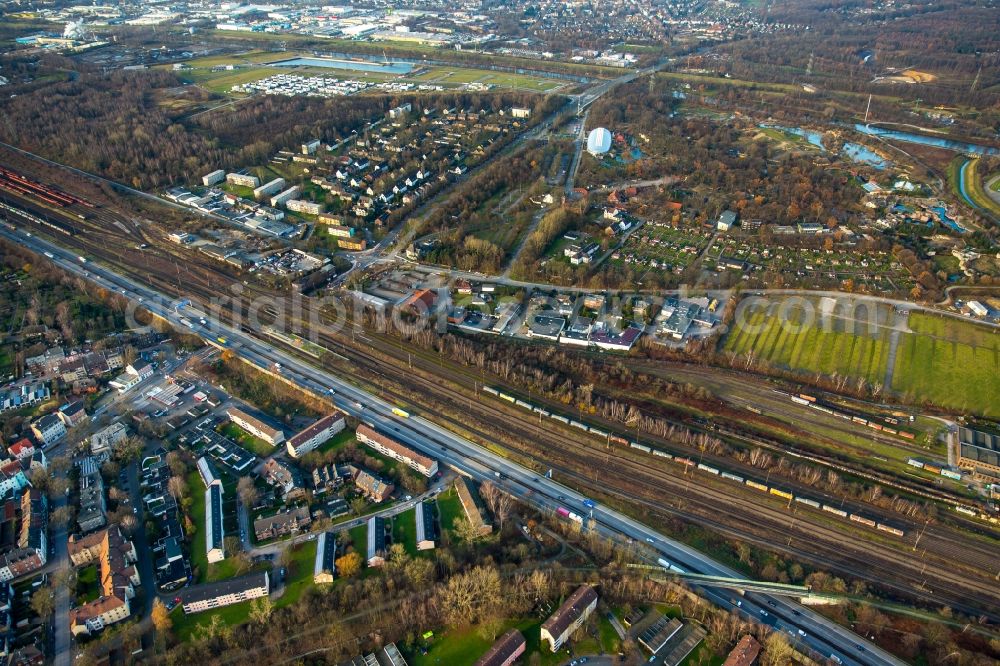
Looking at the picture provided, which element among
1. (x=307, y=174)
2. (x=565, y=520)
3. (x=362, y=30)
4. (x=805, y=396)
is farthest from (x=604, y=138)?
(x=362, y=30)

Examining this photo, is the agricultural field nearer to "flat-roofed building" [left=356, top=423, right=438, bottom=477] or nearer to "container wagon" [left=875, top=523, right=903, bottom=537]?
"flat-roofed building" [left=356, top=423, right=438, bottom=477]

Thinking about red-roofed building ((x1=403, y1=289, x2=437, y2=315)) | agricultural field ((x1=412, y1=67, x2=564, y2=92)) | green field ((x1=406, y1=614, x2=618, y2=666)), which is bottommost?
green field ((x1=406, y1=614, x2=618, y2=666))

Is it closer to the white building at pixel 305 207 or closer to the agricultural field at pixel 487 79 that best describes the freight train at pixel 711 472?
the white building at pixel 305 207

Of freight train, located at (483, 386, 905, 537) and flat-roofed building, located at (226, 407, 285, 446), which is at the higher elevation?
freight train, located at (483, 386, 905, 537)

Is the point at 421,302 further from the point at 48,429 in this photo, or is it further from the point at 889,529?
the point at 889,529

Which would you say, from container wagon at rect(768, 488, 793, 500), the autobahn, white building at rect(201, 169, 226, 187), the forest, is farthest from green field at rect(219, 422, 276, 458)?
the forest

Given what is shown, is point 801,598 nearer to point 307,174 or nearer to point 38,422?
point 38,422
